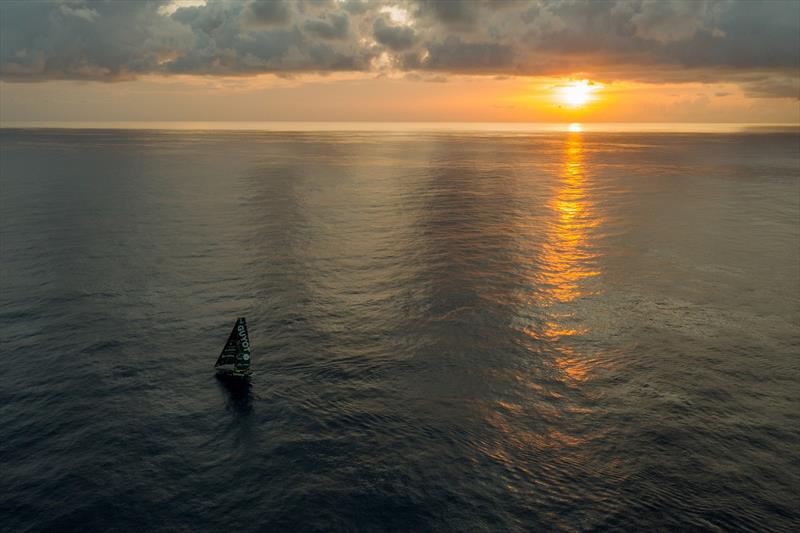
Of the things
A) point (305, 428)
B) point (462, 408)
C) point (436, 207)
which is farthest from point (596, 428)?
point (436, 207)

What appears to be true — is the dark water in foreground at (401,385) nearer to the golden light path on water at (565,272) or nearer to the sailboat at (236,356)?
the golden light path on water at (565,272)

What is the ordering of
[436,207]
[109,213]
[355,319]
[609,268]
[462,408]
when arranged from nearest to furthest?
[462,408] < [355,319] < [609,268] < [109,213] < [436,207]

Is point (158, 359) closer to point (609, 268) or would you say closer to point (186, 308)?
point (186, 308)

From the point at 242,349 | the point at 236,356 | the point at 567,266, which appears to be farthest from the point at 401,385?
the point at 567,266

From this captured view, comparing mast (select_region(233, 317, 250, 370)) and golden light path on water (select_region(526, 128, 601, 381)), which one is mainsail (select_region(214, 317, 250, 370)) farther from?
golden light path on water (select_region(526, 128, 601, 381))

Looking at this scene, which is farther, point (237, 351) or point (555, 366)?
point (555, 366)

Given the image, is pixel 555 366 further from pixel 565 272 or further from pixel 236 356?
pixel 565 272

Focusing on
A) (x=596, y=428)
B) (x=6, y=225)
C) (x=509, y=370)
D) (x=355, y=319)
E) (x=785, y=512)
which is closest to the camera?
(x=785, y=512)
